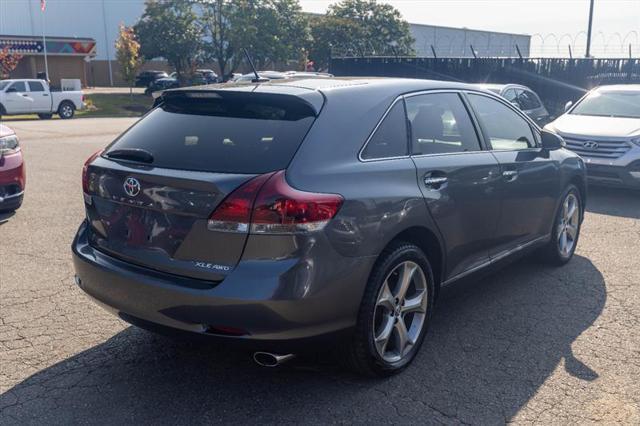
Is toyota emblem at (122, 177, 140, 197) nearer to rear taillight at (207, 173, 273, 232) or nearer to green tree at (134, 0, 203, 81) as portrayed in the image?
rear taillight at (207, 173, 273, 232)

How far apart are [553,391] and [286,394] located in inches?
58.1

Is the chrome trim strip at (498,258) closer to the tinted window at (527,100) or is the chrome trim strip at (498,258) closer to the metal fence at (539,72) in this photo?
the tinted window at (527,100)

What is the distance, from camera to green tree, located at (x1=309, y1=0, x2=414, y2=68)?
56594mm

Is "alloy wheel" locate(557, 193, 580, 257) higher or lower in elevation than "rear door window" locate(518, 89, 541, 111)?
lower

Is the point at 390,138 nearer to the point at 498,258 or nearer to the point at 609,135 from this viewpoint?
the point at 498,258

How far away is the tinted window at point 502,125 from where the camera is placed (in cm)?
466

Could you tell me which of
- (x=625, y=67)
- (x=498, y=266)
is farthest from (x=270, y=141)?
(x=625, y=67)

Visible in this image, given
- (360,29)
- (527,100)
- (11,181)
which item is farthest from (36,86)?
(360,29)

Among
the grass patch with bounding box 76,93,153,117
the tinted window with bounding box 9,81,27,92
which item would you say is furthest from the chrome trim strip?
the grass patch with bounding box 76,93,153,117

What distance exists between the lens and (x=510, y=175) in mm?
4633

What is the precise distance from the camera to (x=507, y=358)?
393 cm

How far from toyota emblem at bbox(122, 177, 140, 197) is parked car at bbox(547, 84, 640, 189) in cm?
743

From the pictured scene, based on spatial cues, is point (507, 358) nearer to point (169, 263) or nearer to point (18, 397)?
point (169, 263)

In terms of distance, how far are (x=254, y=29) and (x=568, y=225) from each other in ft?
142
